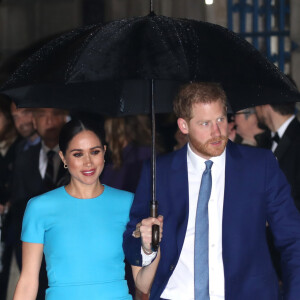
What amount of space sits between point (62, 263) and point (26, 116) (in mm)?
4383

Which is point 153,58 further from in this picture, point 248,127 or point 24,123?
point 24,123

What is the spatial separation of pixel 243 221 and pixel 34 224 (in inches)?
50.0

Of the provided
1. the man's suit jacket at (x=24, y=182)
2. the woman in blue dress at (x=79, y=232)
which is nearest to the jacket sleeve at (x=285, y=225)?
the woman in blue dress at (x=79, y=232)

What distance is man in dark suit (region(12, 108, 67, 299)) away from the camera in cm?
780

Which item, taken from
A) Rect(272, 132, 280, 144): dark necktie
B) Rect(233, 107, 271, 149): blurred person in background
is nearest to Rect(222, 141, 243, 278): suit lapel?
Rect(272, 132, 280, 144): dark necktie

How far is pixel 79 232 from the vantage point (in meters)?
5.45

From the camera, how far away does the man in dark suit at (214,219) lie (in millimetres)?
4938

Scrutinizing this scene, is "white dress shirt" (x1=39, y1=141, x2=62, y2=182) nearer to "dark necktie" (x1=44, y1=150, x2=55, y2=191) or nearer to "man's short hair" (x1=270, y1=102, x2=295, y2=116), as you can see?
"dark necktie" (x1=44, y1=150, x2=55, y2=191)

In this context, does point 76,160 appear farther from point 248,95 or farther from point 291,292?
point 291,292

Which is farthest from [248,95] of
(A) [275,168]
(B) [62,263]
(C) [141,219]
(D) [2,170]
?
(D) [2,170]

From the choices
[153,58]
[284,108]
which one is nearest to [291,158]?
[284,108]

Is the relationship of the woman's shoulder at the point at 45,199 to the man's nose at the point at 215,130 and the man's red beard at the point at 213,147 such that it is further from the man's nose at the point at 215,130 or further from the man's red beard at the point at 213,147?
the man's nose at the point at 215,130

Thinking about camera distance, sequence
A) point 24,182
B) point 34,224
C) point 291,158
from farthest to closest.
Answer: point 24,182 < point 291,158 < point 34,224

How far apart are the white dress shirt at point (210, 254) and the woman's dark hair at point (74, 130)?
76cm
